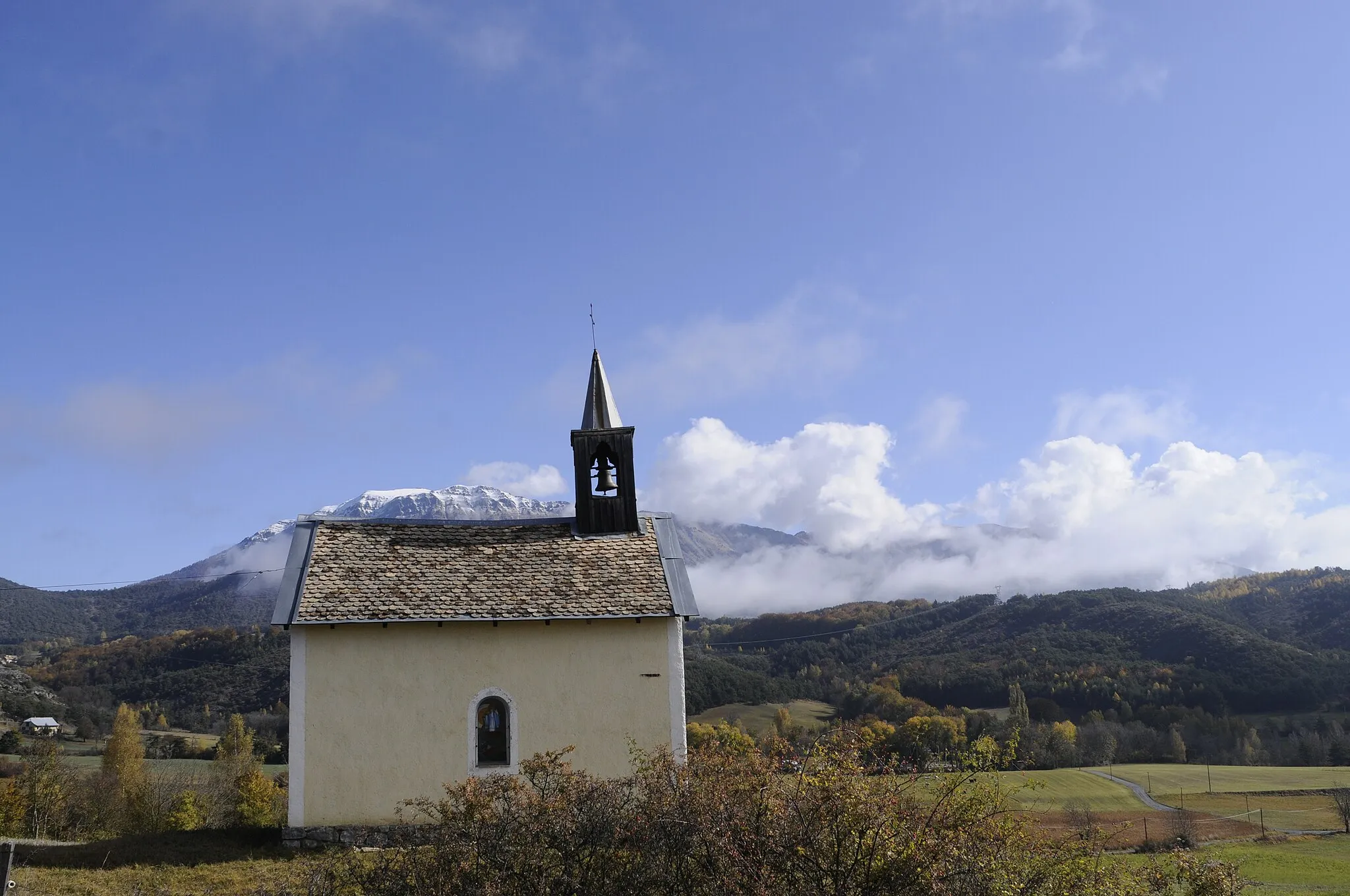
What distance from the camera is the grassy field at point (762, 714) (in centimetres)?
9831

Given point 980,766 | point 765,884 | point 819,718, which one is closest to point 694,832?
point 765,884

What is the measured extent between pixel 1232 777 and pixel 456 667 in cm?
8655

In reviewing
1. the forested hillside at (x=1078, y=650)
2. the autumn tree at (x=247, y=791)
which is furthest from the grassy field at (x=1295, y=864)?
the forested hillside at (x=1078, y=650)

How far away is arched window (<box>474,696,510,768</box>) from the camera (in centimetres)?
1848

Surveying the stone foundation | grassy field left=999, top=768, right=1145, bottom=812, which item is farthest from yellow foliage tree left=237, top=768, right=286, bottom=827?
grassy field left=999, top=768, right=1145, bottom=812

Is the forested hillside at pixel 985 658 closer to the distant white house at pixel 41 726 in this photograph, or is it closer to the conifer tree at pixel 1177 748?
the distant white house at pixel 41 726

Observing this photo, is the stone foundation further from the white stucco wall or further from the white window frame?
the white window frame

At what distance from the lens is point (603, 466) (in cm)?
2286

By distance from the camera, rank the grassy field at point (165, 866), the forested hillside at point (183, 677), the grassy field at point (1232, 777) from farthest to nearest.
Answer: the forested hillside at point (183, 677) → the grassy field at point (1232, 777) → the grassy field at point (165, 866)

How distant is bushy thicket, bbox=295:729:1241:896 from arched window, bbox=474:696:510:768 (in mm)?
7437

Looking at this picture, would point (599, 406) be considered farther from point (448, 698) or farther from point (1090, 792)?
point (1090, 792)

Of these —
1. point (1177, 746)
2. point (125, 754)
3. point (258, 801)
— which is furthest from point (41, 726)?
point (1177, 746)

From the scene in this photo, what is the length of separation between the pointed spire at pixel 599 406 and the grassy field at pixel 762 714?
74773 mm

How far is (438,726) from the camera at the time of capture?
1823 cm
